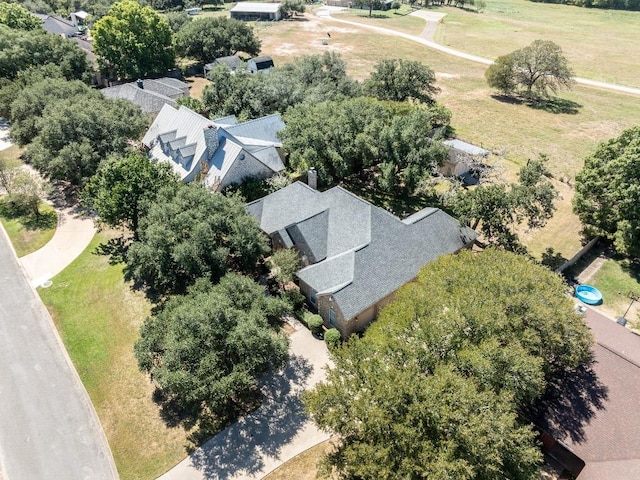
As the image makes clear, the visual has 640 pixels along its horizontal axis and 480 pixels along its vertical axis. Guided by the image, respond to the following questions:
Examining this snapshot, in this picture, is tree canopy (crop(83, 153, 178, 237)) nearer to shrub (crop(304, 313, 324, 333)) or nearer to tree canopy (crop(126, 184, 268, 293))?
tree canopy (crop(126, 184, 268, 293))

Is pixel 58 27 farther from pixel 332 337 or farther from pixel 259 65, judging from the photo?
pixel 332 337

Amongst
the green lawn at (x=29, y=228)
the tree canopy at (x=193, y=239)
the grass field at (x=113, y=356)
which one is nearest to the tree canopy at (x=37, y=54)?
the green lawn at (x=29, y=228)

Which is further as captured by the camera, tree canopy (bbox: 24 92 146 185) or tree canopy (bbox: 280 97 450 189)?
tree canopy (bbox: 24 92 146 185)

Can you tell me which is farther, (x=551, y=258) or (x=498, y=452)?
(x=551, y=258)

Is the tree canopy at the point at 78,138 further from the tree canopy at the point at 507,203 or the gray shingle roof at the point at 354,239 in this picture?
the tree canopy at the point at 507,203

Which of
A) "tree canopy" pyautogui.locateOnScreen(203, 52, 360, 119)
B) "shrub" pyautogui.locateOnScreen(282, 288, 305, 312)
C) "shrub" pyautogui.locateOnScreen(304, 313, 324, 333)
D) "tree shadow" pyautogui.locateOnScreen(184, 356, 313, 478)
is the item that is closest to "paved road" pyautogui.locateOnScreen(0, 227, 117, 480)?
"tree shadow" pyautogui.locateOnScreen(184, 356, 313, 478)

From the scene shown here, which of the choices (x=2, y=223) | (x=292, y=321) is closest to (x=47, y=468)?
(x=292, y=321)

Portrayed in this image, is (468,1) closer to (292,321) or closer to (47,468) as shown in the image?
(292,321)
